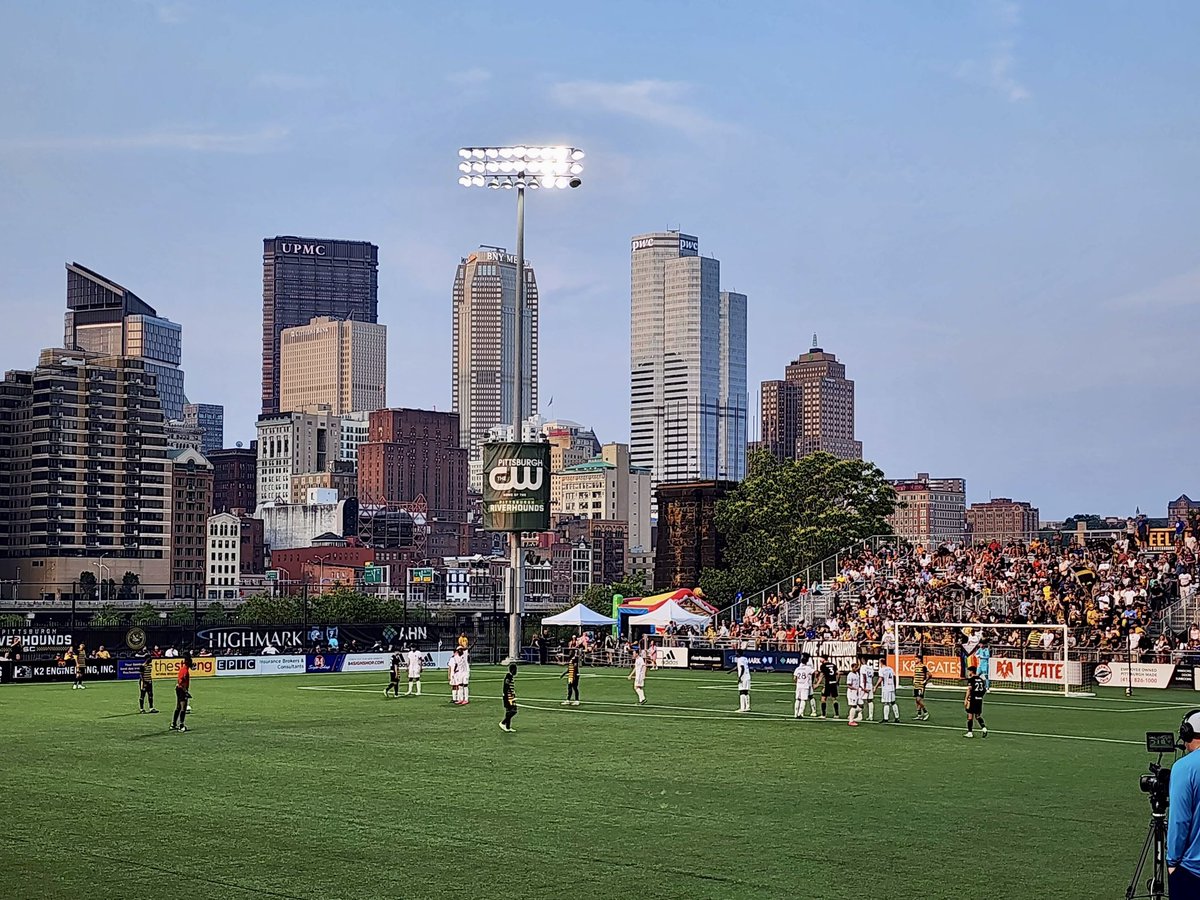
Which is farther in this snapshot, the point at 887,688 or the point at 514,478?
the point at 514,478

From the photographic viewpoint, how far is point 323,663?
62812 millimetres

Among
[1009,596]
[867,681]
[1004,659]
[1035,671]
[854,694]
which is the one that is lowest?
[1035,671]

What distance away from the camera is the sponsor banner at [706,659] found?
6481 cm

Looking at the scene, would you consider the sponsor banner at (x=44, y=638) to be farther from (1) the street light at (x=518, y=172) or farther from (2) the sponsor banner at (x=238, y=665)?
(1) the street light at (x=518, y=172)

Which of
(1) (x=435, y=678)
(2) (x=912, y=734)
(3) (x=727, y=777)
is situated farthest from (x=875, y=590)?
(3) (x=727, y=777)

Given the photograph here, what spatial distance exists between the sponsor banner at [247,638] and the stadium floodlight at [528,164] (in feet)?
71.3

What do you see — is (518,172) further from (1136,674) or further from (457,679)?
(1136,674)

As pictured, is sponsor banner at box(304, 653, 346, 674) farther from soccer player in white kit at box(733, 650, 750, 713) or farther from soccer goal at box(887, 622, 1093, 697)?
soccer player in white kit at box(733, 650, 750, 713)

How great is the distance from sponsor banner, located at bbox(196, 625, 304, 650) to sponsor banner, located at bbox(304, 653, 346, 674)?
3982 mm

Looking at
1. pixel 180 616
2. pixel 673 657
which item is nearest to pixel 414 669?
pixel 673 657

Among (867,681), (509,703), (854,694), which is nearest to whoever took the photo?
(509,703)

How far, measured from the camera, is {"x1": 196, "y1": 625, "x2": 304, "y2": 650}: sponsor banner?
213ft

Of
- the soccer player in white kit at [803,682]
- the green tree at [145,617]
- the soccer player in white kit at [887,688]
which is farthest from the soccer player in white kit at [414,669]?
the green tree at [145,617]

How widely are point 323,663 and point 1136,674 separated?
3160 centimetres
